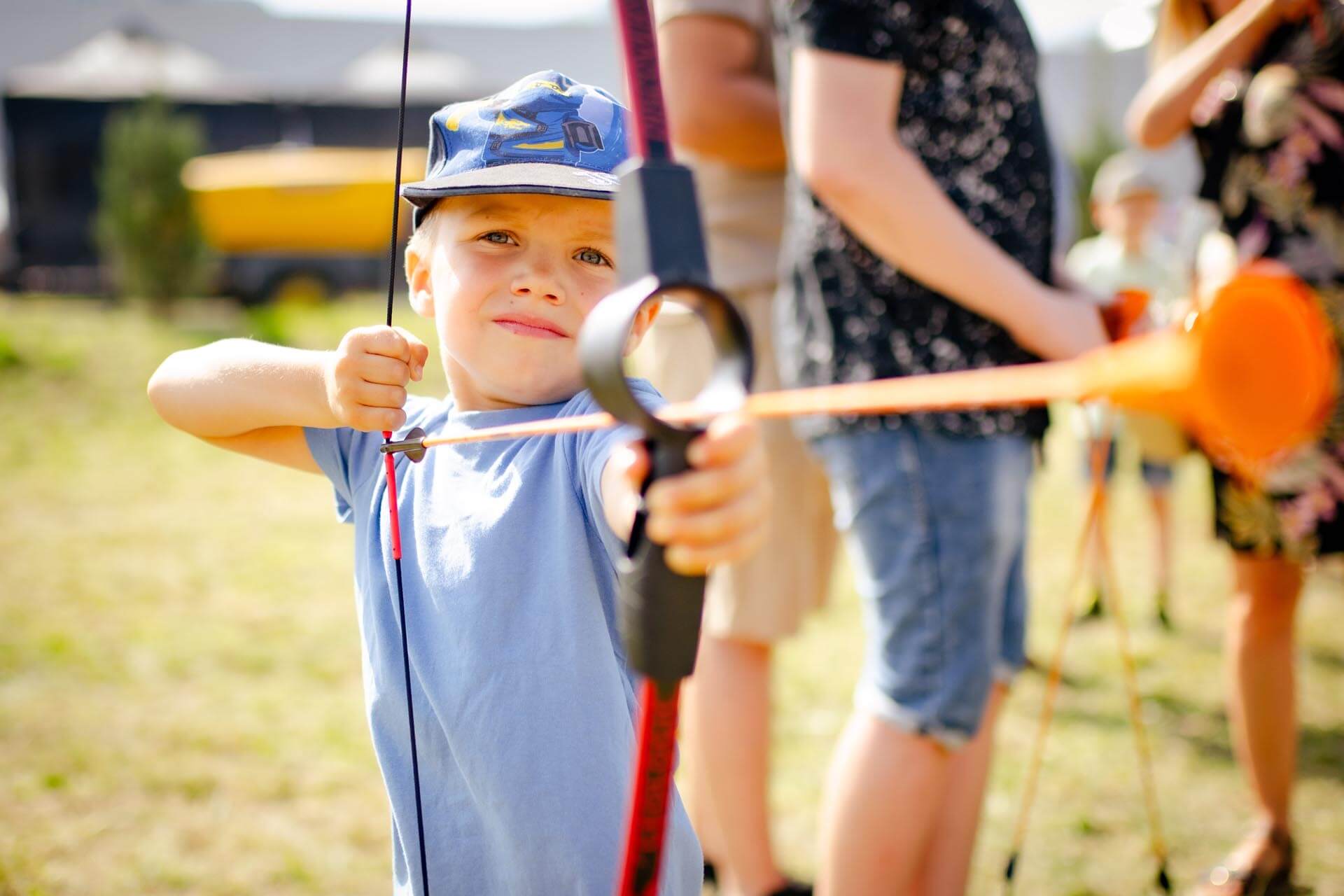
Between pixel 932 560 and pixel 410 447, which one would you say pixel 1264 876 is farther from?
pixel 410 447

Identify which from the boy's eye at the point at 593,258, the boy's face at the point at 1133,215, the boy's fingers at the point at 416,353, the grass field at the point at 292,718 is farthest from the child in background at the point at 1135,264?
the boy's fingers at the point at 416,353

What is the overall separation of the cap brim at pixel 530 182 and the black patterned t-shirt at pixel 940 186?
43cm

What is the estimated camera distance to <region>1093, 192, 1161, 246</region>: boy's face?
15.9 ft

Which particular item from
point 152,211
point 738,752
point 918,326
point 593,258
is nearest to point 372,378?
point 593,258

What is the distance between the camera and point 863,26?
132 centimetres

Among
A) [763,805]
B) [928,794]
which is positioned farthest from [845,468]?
[763,805]

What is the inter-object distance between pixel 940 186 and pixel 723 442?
0.91m

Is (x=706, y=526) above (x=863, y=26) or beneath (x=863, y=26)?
beneath

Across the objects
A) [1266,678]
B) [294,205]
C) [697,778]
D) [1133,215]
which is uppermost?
[294,205]

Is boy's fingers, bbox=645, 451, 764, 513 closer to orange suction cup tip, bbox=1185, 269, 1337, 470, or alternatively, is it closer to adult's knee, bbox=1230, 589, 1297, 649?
orange suction cup tip, bbox=1185, 269, 1337, 470

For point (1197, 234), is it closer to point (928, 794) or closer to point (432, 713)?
point (928, 794)

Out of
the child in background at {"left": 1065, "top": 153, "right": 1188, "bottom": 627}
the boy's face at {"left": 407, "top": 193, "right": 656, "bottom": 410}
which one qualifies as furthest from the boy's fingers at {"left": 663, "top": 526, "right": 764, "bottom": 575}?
the child in background at {"left": 1065, "top": 153, "right": 1188, "bottom": 627}

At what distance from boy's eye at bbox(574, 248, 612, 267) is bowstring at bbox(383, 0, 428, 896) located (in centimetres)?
20

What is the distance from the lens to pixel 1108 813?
2.49 meters
